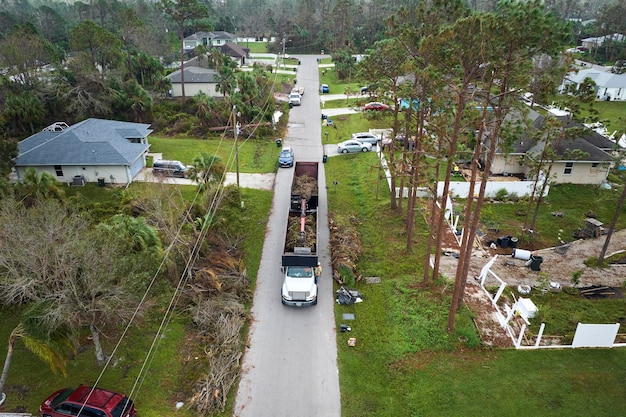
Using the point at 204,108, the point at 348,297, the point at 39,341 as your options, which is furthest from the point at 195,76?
the point at 39,341

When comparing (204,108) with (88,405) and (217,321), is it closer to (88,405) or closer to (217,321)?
(217,321)

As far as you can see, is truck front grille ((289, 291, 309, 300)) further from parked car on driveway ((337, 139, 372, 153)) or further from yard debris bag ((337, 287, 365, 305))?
parked car on driveway ((337, 139, 372, 153))

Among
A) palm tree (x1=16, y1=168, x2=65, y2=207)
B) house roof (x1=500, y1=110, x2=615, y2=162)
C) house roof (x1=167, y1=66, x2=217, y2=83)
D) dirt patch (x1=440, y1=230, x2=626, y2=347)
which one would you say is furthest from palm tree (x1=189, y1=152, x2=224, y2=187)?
house roof (x1=167, y1=66, x2=217, y2=83)

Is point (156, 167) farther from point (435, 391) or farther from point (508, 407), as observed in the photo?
point (508, 407)

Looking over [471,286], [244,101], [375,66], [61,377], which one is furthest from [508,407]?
[244,101]

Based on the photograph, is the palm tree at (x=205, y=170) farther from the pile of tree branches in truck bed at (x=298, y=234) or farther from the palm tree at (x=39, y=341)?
the palm tree at (x=39, y=341)

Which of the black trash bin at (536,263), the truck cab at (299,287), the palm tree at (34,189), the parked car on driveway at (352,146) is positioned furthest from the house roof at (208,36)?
the black trash bin at (536,263)
